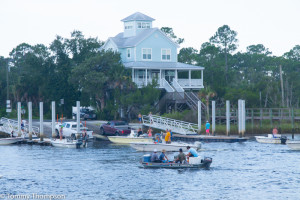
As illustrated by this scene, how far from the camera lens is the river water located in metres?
30.0

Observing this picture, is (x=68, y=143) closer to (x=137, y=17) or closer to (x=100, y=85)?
(x=100, y=85)

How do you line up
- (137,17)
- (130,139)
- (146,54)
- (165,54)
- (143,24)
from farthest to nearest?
(143,24)
(137,17)
(165,54)
(146,54)
(130,139)

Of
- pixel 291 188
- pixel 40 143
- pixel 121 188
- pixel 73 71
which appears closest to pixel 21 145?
pixel 40 143

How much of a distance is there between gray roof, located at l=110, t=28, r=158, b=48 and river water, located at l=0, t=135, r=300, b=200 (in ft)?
95.7

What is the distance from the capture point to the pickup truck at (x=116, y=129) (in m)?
57.3

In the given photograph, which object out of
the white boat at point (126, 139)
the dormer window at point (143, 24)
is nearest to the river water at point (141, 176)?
the white boat at point (126, 139)

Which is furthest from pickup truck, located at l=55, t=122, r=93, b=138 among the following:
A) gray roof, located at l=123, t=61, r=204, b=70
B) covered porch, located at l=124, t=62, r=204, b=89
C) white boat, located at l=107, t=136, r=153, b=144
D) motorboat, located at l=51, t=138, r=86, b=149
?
gray roof, located at l=123, t=61, r=204, b=70

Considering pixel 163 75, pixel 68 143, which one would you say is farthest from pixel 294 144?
pixel 163 75

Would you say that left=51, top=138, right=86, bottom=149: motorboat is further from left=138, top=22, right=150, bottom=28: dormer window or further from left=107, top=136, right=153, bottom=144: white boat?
left=138, top=22, right=150, bottom=28: dormer window

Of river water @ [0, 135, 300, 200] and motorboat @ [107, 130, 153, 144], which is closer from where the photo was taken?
river water @ [0, 135, 300, 200]

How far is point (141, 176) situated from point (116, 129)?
2293 cm

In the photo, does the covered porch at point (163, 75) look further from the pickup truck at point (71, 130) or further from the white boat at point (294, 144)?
the white boat at point (294, 144)

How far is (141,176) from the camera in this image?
34.8m

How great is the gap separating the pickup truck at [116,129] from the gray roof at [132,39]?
17565 millimetres
